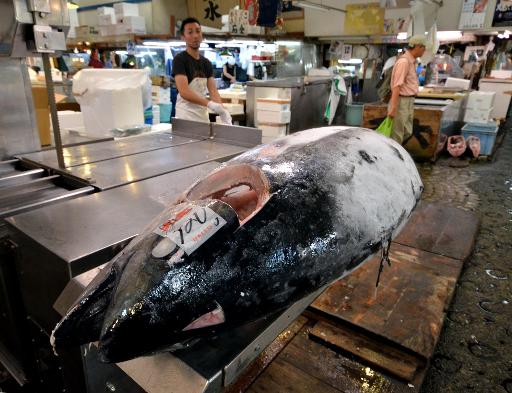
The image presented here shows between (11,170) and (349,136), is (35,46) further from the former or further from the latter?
(349,136)

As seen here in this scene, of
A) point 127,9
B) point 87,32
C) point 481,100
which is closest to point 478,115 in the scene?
point 481,100

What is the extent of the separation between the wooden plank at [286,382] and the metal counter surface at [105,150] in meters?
1.42

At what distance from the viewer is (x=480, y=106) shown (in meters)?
6.83

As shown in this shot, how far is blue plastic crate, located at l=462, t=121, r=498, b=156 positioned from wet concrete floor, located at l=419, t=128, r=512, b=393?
2.15 meters

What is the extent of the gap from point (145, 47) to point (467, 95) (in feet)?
26.8

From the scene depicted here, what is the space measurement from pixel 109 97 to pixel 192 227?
2796 mm

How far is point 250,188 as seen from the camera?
0.92 meters

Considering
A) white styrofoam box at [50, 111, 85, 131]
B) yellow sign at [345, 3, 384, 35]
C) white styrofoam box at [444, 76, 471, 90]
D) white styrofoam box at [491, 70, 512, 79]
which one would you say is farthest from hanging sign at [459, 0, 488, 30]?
white styrofoam box at [50, 111, 85, 131]

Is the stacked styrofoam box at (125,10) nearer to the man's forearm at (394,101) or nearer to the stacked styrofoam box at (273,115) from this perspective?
the stacked styrofoam box at (273,115)

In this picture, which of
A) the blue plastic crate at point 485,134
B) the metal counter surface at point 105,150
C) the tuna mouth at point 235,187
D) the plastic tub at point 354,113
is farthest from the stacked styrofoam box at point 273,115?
the tuna mouth at point 235,187

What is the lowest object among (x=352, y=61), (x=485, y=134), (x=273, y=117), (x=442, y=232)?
(x=442, y=232)

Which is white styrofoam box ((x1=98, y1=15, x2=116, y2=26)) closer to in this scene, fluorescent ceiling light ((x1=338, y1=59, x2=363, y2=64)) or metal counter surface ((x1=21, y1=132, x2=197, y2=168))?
fluorescent ceiling light ((x1=338, y1=59, x2=363, y2=64))

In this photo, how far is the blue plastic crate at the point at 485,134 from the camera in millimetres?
6266

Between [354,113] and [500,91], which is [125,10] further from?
[500,91]
